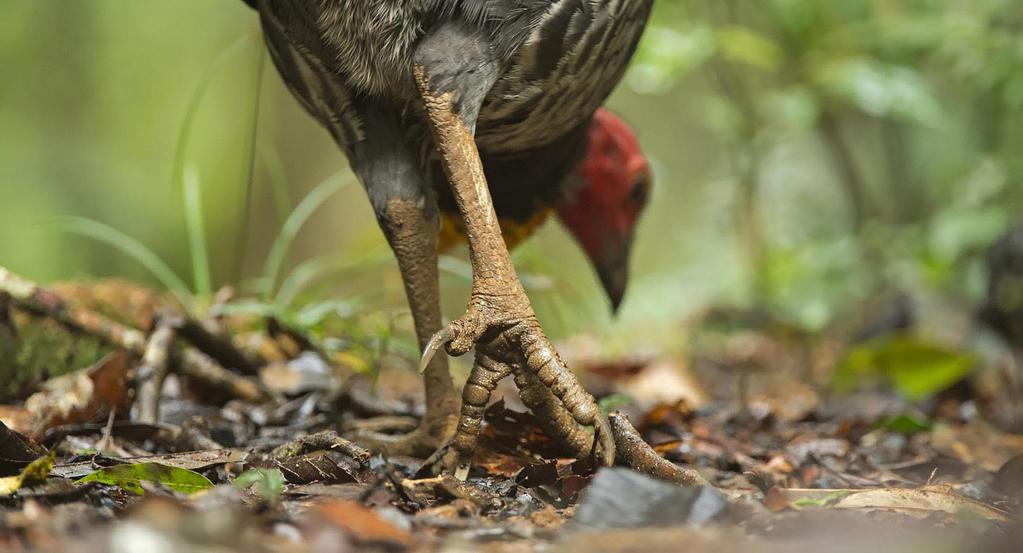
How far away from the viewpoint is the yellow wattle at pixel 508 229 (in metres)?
3.00

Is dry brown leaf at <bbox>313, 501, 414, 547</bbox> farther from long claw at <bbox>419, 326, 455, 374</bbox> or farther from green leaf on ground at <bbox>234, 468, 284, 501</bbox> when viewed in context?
long claw at <bbox>419, 326, 455, 374</bbox>

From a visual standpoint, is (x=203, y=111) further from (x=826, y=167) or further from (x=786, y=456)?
(x=786, y=456)

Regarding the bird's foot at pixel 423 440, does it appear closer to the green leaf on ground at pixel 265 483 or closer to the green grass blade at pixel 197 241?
the green leaf on ground at pixel 265 483

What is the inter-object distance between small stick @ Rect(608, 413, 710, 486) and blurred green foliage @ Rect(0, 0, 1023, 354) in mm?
1925

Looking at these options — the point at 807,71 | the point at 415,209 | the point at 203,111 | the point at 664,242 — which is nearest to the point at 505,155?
the point at 415,209

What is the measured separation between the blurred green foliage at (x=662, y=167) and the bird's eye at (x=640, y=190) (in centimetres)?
54

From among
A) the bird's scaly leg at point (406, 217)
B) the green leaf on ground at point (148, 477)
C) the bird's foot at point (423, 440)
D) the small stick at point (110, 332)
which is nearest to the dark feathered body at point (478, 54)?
the bird's scaly leg at point (406, 217)

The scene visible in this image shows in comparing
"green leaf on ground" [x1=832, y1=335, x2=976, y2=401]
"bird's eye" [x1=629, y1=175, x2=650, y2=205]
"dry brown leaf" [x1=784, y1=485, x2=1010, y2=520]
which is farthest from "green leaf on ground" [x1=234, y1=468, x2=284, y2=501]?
"green leaf on ground" [x1=832, y1=335, x2=976, y2=401]

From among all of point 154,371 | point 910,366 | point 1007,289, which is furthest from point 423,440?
point 1007,289

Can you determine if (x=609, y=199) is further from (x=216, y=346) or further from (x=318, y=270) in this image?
(x=216, y=346)

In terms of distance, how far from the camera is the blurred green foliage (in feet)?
16.5

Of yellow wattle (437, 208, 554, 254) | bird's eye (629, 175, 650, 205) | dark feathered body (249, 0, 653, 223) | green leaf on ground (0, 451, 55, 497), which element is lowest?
green leaf on ground (0, 451, 55, 497)

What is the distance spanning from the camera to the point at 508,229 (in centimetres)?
307

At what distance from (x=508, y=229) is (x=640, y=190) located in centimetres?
81
